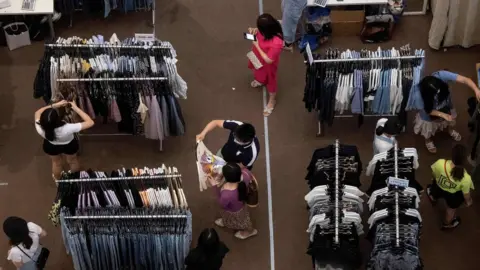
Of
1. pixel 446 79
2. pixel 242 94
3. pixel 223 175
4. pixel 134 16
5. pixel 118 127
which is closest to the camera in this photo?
pixel 223 175

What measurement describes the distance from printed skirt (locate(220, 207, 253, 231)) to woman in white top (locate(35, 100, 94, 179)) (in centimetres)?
163

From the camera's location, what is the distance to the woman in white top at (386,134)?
7609mm

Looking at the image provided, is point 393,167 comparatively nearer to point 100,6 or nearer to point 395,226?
point 395,226

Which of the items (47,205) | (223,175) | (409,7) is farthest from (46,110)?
(409,7)

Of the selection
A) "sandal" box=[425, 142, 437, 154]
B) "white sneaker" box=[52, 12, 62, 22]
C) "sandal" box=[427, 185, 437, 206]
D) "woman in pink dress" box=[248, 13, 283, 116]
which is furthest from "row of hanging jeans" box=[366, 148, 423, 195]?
"white sneaker" box=[52, 12, 62, 22]

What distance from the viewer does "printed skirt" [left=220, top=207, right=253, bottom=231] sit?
779 centimetres

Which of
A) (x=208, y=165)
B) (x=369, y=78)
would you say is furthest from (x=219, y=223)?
(x=369, y=78)

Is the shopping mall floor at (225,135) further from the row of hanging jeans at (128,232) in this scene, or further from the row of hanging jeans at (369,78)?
the row of hanging jeans at (128,232)

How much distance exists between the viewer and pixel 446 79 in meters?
8.16

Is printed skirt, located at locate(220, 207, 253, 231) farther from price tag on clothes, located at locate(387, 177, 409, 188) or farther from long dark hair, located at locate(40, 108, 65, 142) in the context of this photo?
long dark hair, located at locate(40, 108, 65, 142)

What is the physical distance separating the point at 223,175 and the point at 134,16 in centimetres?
401

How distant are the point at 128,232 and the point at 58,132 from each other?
139 centimetres

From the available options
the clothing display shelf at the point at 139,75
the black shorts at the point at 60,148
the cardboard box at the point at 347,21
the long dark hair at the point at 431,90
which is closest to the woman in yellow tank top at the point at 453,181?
the long dark hair at the point at 431,90

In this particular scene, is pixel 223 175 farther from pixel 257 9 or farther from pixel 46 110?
pixel 257 9
